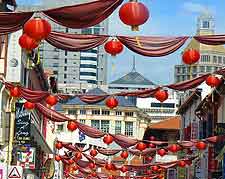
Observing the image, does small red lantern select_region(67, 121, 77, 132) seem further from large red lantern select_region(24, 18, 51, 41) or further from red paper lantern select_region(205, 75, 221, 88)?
large red lantern select_region(24, 18, 51, 41)

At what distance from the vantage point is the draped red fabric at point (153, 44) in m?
14.3

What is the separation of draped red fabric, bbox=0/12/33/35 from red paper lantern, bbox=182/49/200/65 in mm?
4822

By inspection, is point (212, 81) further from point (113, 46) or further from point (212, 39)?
point (113, 46)

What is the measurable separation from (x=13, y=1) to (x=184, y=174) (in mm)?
34040

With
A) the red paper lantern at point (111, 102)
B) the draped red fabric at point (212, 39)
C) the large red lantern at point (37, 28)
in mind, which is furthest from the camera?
the red paper lantern at point (111, 102)

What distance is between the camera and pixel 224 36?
1476cm

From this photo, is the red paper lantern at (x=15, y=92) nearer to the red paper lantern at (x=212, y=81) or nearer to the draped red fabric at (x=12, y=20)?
the red paper lantern at (x=212, y=81)

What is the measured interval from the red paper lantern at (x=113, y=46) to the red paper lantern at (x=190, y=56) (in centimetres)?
204

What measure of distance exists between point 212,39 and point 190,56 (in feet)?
4.43

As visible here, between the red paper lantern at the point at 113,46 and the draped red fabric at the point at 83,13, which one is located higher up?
the draped red fabric at the point at 83,13

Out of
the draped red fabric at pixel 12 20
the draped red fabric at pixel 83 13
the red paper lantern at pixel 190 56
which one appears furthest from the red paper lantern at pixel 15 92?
the draped red fabric at pixel 83 13

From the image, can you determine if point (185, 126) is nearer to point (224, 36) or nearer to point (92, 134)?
point (92, 134)

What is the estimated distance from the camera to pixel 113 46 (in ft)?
47.1

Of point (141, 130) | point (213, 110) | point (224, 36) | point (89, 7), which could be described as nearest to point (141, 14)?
point (89, 7)
